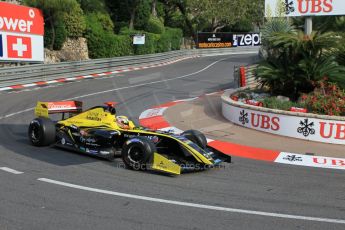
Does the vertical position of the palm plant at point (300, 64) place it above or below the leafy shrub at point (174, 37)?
below

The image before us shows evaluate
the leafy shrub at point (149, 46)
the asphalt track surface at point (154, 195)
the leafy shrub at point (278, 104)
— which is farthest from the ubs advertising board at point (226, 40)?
the asphalt track surface at point (154, 195)

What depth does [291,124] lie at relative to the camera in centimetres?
1266

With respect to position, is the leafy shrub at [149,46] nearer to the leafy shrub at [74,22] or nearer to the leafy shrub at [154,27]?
the leafy shrub at [154,27]

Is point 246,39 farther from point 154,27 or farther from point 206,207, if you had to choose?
point 206,207

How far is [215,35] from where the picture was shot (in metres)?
52.3

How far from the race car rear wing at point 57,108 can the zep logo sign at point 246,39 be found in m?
44.3

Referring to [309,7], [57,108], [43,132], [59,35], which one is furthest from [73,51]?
[43,132]

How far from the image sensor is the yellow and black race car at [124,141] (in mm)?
8797

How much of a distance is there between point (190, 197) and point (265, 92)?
9.20 m

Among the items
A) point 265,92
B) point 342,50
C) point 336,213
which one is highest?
point 342,50

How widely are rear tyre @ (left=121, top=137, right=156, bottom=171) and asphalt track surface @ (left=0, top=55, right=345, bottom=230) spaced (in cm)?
17

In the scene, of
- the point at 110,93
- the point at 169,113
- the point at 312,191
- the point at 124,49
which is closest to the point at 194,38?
the point at 124,49

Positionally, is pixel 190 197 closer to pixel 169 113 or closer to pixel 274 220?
pixel 274 220

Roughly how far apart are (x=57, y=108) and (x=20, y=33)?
15.8 m
